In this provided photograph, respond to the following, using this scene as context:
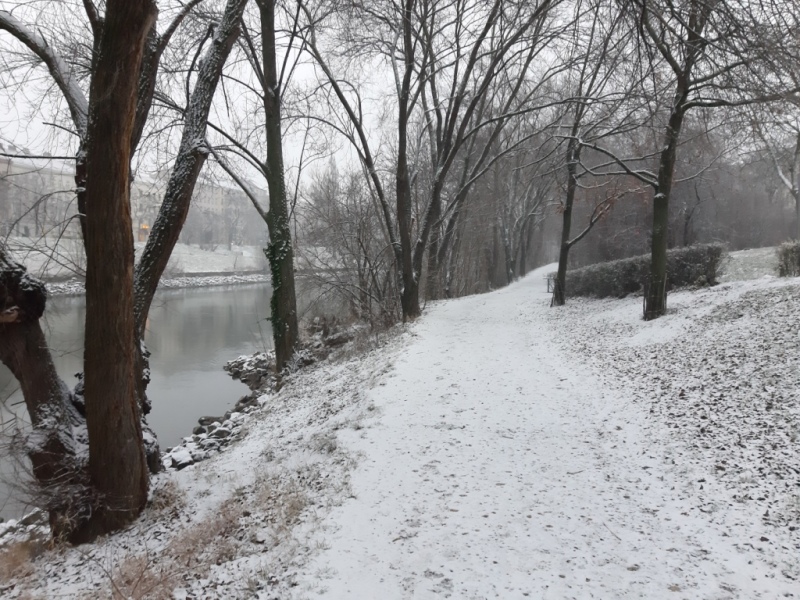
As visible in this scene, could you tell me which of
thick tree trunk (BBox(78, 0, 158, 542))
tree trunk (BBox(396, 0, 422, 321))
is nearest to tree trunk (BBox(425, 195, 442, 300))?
tree trunk (BBox(396, 0, 422, 321))

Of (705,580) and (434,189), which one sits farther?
(434,189)

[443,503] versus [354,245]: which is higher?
[354,245]

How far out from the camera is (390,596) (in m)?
2.99

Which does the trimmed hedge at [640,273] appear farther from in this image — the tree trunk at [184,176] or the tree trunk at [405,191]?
the tree trunk at [184,176]

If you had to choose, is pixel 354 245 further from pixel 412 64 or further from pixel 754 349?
pixel 754 349

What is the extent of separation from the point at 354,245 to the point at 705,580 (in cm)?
1466

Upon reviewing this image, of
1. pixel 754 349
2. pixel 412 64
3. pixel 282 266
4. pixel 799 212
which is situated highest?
pixel 412 64

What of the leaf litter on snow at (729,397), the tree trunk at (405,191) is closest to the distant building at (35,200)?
the leaf litter on snow at (729,397)

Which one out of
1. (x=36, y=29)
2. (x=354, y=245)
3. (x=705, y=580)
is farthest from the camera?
(x=354, y=245)

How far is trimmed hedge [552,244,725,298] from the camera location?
12.7 m

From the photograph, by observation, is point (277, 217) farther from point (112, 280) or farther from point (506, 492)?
point (506, 492)

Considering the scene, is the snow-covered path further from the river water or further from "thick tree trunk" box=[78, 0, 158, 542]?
the river water

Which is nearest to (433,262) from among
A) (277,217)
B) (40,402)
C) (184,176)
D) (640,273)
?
(640,273)

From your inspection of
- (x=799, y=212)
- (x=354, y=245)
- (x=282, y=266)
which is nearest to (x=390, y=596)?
(x=282, y=266)
